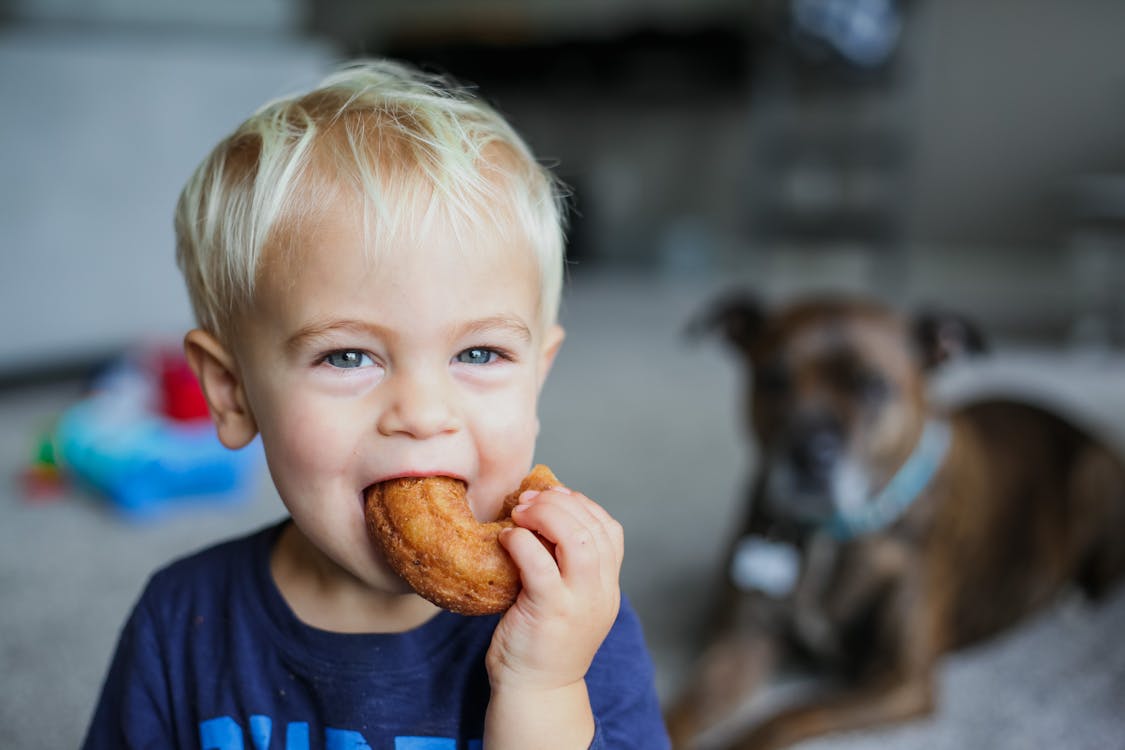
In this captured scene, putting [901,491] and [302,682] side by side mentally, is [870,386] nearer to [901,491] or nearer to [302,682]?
[901,491]

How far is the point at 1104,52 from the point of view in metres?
5.41

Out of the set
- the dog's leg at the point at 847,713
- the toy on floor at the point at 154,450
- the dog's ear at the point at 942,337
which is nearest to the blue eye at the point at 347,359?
the dog's leg at the point at 847,713

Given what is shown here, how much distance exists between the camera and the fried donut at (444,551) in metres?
0.66

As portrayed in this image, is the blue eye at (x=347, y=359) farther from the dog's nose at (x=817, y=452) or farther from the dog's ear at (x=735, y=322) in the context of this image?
the dog's ear at (x=735, y=322)

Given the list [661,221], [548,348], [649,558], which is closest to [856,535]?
[649,558]

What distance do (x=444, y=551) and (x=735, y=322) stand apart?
114 centimetres

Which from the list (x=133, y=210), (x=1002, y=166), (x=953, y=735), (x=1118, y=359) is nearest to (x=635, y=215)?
(x=1002, y=166)

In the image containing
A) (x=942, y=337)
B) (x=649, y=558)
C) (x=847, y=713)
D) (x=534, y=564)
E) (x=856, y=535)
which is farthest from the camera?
(x=649, y=558)

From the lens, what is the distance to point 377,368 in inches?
27.8

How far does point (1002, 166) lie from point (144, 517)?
16.8 ft

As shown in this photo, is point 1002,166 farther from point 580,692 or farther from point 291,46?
point 580,692

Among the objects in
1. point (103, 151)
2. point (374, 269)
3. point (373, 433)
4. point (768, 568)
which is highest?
point (103, 151)

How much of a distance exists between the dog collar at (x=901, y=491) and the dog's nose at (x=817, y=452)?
0.25 ft

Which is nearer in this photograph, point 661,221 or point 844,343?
point 844,343
